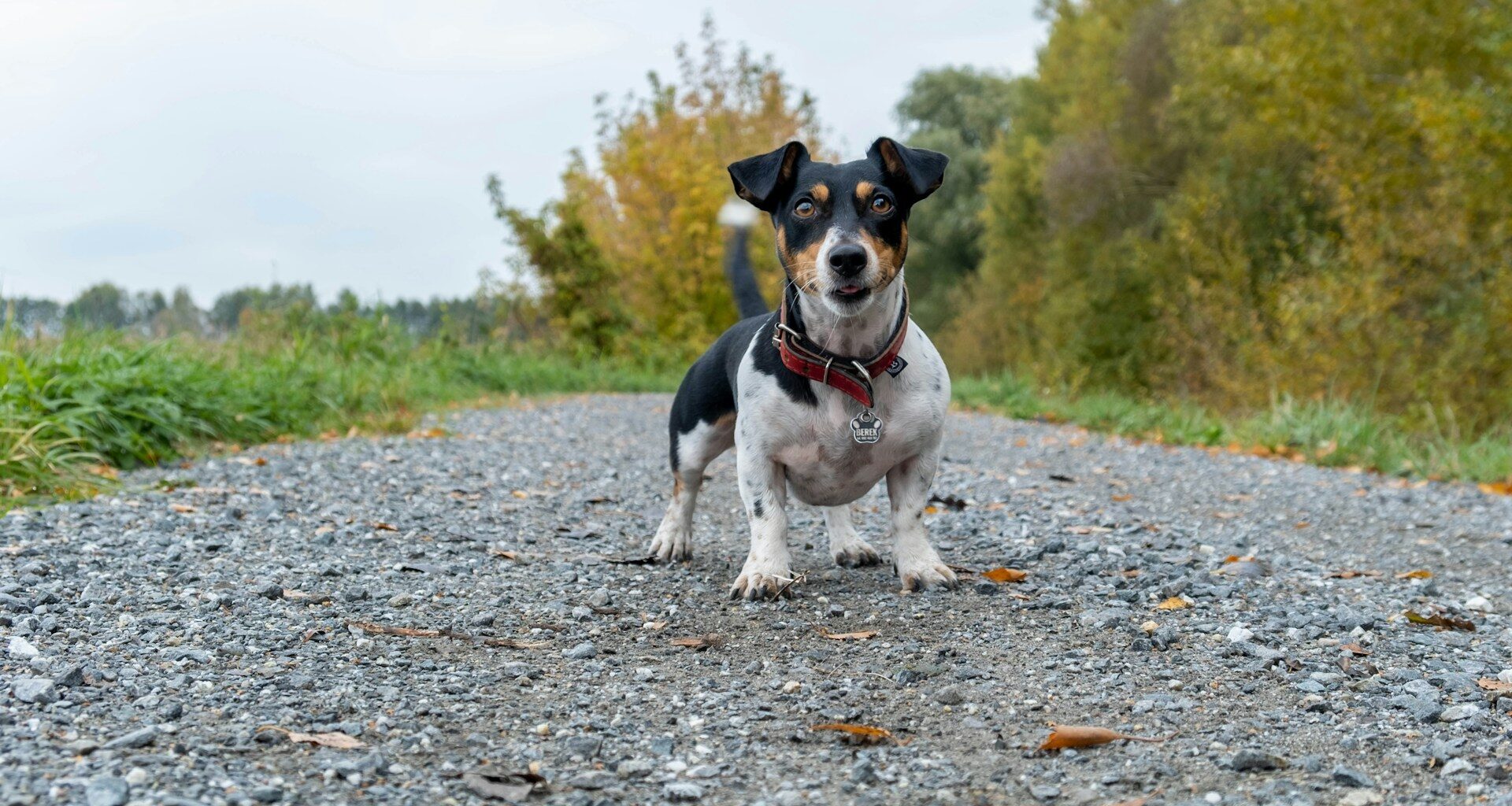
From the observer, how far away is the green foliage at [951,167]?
3778 centimetres

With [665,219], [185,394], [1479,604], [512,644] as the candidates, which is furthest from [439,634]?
[665,219]

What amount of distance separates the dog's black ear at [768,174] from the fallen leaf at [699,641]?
56.2 inches

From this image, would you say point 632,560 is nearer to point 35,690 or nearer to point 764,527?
point 764,527

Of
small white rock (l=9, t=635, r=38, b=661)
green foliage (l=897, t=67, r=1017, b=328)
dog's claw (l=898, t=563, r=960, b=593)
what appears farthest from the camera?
green foliage (l=897, t=67, r=1017, b=328)

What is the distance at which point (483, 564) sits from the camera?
4.07m

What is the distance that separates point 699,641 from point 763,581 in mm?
502

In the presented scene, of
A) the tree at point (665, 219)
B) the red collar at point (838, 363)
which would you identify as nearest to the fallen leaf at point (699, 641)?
the red collar at point (838, 363)

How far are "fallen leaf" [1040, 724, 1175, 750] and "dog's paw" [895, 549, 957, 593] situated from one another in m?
1.28

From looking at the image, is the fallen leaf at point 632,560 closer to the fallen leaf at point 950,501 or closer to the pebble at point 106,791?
the fallen leaf at point 950,501

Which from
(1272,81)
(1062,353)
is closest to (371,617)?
(1272,81)

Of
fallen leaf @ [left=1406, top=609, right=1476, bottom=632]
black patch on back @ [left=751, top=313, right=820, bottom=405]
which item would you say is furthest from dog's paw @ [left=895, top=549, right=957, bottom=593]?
fallen leaf @ [left=1406, top=609, right=1476, bottom=632]

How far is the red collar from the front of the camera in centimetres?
355

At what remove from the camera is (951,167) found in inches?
1480

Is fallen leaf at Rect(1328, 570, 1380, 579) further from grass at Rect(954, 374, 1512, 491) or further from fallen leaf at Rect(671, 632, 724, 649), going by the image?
grass at Rect(954, 374, 1512, 491)
